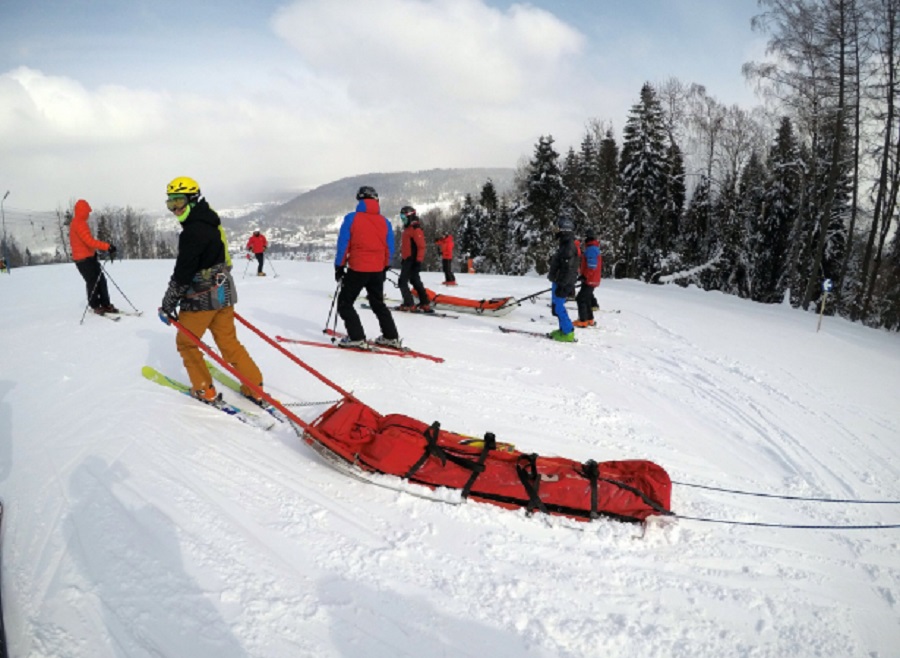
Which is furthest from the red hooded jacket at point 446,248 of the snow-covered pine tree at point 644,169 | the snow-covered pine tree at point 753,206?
the snow-covered pine tree at point 753,206

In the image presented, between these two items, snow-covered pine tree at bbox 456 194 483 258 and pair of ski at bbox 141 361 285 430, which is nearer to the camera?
pair of ski at bbox 141 361 285 430

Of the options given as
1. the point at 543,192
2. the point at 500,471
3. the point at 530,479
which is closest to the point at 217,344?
the point at 500,471

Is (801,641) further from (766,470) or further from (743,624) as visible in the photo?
(766,470)

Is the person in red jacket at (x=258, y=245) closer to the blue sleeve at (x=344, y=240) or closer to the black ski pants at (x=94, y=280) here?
the black ski pants at (x=94, y=280)

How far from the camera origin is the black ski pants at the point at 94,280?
7.66 m

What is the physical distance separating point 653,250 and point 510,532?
97.5 feet

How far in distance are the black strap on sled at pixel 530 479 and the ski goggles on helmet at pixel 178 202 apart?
3.33 m

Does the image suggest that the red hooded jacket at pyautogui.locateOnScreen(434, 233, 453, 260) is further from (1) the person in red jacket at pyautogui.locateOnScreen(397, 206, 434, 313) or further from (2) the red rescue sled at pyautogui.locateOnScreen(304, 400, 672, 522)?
(2) the red rescue sled at pyautogui.locateOnScreen(304, 400, 672, 522)

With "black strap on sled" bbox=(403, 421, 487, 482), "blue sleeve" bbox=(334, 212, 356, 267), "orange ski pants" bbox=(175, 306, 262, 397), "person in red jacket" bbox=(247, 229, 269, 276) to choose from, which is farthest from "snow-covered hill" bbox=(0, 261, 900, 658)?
"person in red jacket" bbox=(247, 229, 269, 276)

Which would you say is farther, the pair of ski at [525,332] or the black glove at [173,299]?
the pair of ski at [525,332]

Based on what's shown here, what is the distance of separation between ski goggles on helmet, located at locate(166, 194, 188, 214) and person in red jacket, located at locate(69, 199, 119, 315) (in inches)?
167

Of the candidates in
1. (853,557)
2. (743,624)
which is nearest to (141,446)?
(743,624)

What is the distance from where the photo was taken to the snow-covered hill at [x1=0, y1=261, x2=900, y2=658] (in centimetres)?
220

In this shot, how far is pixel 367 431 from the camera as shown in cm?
339
